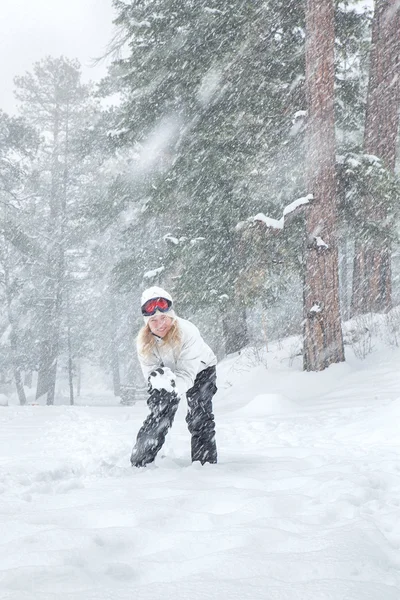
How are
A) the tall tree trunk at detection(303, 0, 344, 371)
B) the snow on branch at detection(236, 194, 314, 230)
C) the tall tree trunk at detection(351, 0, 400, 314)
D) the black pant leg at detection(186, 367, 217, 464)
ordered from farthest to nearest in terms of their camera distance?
the tall tree trunk at detection(351, 0, 400, 314)
the snow on branch at detection(236, 194, 314, 230)
the tall tree trunk at detection(303, 0, 344, 371)
the black pant leg at detection(186, 367, 217, 464)

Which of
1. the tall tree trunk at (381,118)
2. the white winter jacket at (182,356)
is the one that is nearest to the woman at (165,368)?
the white winter jacket at (182,356)

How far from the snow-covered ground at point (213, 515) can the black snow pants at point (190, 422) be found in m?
0.18

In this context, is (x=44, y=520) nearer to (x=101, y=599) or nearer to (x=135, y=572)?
(x=135, y=572)

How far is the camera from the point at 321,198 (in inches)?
339

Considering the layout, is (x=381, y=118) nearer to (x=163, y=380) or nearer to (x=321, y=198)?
(x=321, y=198)

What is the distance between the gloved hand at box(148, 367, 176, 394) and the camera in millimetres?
3936

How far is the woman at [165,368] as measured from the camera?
4.10 m

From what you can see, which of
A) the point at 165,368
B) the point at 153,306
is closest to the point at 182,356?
the point at 165,368

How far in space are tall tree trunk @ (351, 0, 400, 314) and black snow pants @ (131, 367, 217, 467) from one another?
22.7 ft

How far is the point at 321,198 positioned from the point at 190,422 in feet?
18.1

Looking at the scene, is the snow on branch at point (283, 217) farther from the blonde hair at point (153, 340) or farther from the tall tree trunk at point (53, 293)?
the tall tree trunk at point (53, 293)

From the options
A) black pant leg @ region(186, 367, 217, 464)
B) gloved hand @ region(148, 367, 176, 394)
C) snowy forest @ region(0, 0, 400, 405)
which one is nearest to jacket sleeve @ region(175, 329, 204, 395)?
gloved hand @ region(148, 367, 176, 394)

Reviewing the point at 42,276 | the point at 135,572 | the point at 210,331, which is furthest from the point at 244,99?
the point at 42,276

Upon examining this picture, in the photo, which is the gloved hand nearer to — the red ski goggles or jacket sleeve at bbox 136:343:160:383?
jacket sleeve at bbox 136:343:160:383
